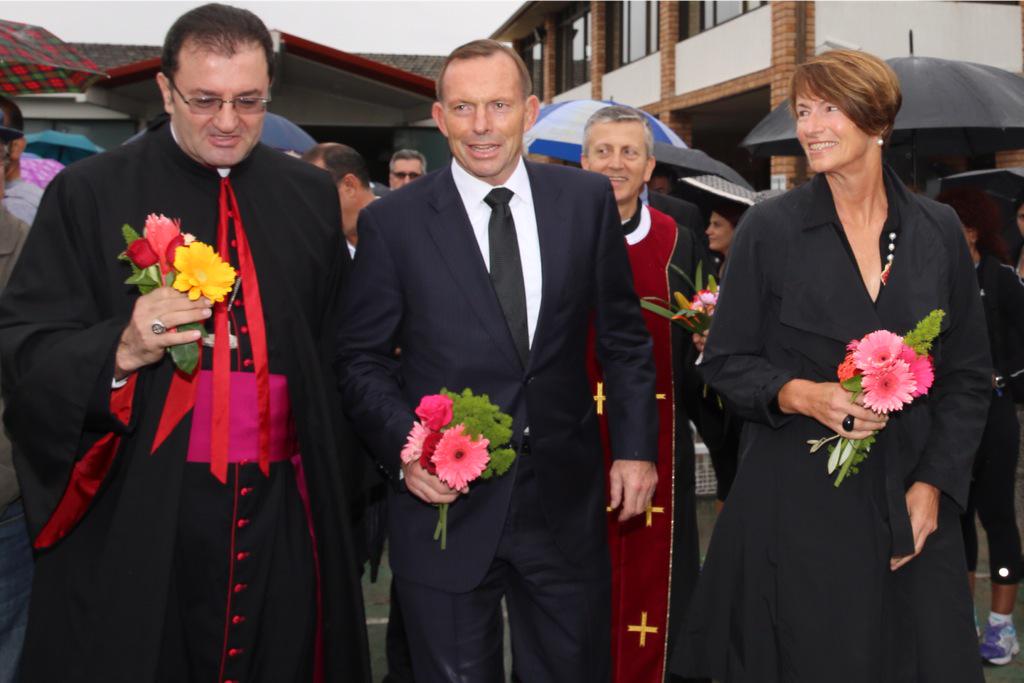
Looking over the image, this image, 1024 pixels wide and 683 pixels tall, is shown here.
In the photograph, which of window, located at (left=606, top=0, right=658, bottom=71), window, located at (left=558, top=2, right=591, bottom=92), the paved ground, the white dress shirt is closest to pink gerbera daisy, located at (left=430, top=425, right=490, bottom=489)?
the white dress shirt

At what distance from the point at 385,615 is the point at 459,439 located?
3587mm

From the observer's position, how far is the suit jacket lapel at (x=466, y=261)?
2.99 m

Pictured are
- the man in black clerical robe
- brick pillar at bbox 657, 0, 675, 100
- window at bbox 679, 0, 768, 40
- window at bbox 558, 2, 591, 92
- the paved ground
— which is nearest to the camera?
the man in black clerical robe

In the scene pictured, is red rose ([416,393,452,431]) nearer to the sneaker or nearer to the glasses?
the glasses

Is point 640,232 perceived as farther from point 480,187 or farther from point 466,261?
point 466,261

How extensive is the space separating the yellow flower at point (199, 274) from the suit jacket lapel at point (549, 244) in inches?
37.0

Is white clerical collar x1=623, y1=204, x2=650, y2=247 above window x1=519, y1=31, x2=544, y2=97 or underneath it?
underneath

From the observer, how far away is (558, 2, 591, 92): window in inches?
1130

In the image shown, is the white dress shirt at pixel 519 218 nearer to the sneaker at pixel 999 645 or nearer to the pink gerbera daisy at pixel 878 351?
the pink gerbera daisy at pixel 878 351

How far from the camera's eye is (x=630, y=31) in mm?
25219

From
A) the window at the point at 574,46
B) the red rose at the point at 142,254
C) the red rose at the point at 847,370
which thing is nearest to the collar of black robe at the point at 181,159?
the red rose at the point at 142,254

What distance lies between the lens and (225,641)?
2926mm

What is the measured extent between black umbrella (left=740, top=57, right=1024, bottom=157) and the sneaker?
2.60m

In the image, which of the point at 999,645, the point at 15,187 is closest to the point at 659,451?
the point at 999,645
